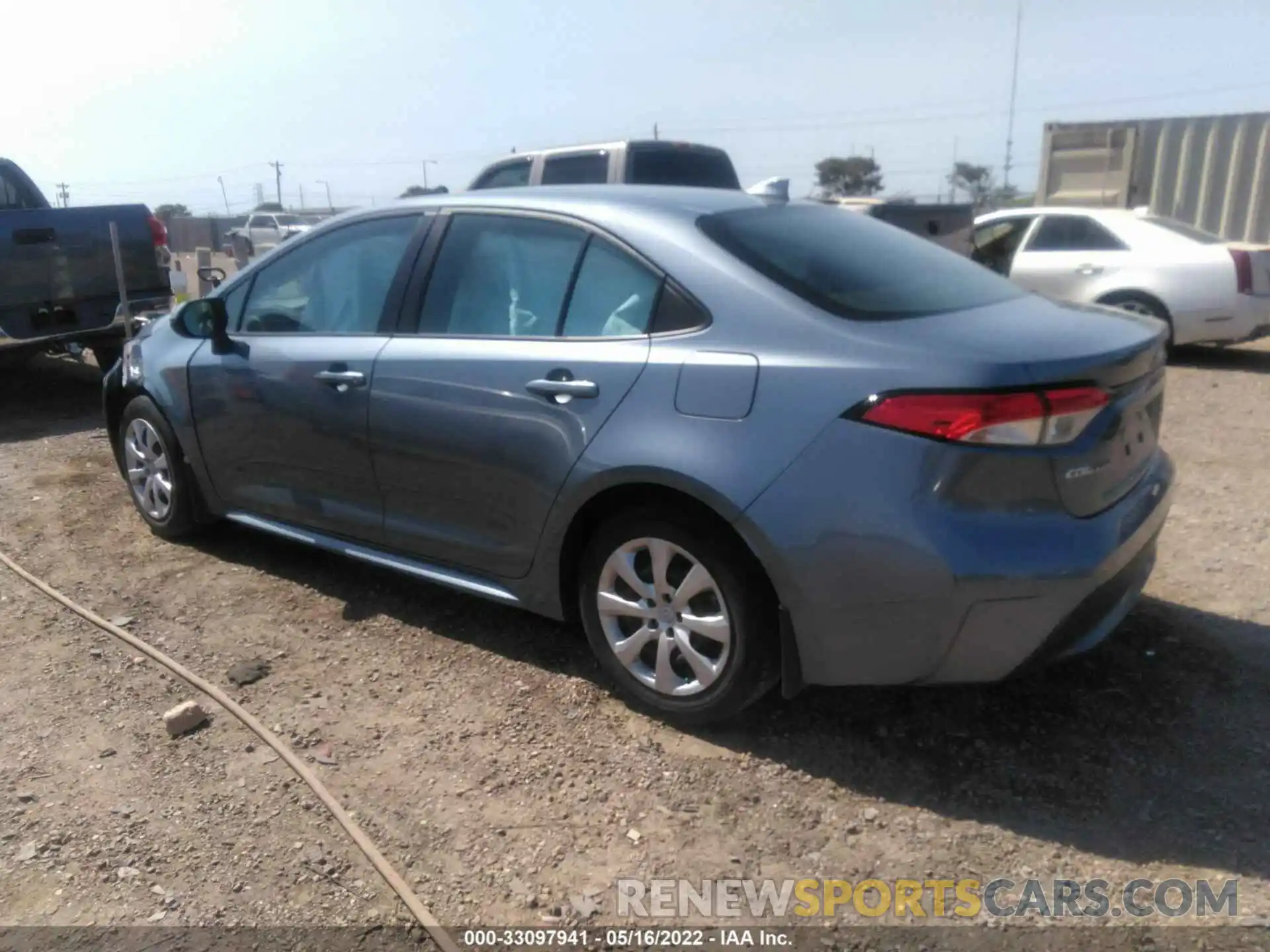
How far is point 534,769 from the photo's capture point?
10.5ft

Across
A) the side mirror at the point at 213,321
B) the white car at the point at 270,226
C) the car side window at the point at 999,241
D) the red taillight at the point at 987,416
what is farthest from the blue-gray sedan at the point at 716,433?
the white car at the point at 270,226

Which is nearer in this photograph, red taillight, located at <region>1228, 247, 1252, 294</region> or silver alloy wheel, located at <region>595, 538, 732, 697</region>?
silver alloy wheel, located at <region>595, 538, 732, 697</region>

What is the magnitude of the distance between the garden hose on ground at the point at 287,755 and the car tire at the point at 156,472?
576 mm

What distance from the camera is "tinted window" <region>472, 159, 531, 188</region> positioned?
392 inches

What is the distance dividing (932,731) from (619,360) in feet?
4.79

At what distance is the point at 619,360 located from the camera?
128 inches

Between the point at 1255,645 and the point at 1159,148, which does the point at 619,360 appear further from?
the point at 1159,148

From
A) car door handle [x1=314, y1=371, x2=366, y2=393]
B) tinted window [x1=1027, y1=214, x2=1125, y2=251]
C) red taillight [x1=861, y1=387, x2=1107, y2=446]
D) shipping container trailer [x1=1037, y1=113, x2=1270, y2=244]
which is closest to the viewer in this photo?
red taillight [x1=861, y1=387, x2=1107, y2=446]

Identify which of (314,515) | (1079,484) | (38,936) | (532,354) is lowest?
(38,936)

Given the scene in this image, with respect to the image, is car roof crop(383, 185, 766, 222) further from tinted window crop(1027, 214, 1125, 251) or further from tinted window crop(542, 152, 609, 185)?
tinted window crop(1027, 214, 1125, 251)

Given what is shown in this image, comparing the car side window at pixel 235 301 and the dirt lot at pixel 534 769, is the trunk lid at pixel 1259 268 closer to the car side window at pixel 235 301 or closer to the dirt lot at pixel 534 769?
the dirt lot at pixel 534 769

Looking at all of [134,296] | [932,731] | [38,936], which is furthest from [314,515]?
[134,296]

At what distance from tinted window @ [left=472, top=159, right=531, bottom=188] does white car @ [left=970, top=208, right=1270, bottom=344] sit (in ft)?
15.6

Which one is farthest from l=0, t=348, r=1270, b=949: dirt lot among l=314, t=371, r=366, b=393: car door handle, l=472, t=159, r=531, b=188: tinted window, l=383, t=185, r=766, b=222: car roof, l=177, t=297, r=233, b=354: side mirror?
l=472, t=159, r=531, b=188: tinted window
